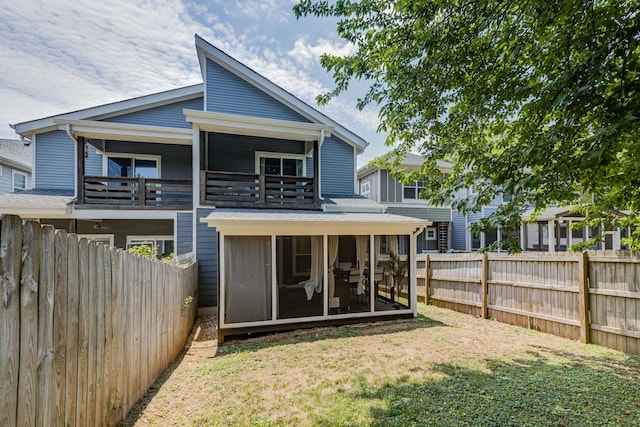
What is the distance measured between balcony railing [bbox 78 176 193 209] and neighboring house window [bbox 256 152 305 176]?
2707 mm

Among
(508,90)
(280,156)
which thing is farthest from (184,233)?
(508,90)

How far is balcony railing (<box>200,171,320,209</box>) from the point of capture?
9414 mm

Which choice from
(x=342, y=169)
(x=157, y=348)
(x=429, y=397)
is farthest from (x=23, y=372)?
(x=342, y=169)

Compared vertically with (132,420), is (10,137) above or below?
above

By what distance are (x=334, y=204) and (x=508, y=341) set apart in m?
6.11

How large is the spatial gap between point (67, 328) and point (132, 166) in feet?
36.0

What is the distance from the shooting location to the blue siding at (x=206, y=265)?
9352 mm

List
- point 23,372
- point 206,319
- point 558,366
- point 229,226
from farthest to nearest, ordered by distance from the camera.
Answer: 1. point 206,319
2. point 229,226
3. point 558,366
4. point 23,372

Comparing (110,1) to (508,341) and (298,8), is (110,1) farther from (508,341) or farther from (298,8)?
(508,341)

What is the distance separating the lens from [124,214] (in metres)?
9.74

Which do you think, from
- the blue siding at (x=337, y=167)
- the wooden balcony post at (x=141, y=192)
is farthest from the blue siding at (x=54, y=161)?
the blue siding at (x=337, y=167)

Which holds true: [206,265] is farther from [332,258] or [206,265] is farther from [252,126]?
[252,126]

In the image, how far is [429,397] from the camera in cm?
380

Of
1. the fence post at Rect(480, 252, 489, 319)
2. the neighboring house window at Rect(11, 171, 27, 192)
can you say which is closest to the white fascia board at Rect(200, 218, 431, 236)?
the fence post at Rect(480, 252, 489, 319)
